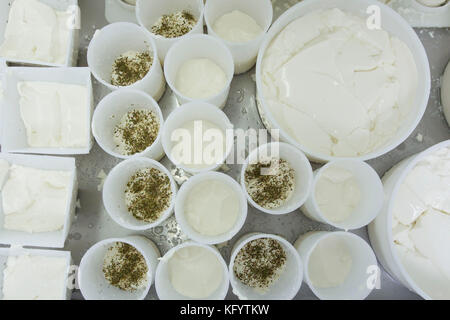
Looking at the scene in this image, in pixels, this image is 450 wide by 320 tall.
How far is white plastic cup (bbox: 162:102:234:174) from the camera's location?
2.84ft

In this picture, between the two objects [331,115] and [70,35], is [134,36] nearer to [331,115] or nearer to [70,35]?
[70,35]

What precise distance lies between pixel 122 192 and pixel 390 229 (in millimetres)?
619

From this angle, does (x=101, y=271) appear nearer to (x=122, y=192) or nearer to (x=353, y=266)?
(x=122, y=192)

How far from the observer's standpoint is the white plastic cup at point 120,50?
92 cm

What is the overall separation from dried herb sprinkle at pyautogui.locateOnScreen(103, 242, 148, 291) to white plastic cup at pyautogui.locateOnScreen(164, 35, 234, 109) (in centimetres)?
38

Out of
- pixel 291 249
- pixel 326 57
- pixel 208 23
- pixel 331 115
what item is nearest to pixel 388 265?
pixel 291 249

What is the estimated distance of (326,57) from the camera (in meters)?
0.92

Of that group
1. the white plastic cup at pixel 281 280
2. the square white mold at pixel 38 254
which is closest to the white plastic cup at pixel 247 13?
the white plastic cup at pixel 281 280

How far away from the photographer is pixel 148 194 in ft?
3.04

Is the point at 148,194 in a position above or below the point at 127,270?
above

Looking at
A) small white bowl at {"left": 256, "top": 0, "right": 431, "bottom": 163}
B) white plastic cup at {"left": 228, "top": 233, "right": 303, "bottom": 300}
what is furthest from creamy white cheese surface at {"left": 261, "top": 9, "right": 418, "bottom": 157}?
white plastic cup at {"left": 228, "top": 233, "right": 303, "bottom": 300}

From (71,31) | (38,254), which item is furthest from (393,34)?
(38,254)

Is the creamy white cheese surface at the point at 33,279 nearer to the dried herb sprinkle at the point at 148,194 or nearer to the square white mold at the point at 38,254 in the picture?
the square white mold at the point at 38,254
